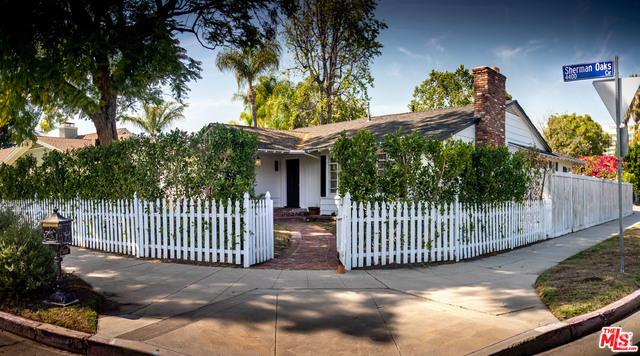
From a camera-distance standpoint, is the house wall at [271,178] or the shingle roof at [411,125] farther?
the house wall at [271,178]

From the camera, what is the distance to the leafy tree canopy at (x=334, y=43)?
2808cm

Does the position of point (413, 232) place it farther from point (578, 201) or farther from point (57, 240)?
point (578, 201)

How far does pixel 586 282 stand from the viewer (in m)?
6.43

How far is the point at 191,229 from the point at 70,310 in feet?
10.1

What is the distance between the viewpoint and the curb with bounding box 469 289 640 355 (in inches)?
160

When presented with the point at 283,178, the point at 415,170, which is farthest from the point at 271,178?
the point at 415,170

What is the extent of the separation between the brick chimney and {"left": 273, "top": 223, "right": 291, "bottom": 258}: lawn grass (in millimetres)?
8193

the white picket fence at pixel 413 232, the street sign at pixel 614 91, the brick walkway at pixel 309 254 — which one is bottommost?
the brick walkway at pixel 309 254

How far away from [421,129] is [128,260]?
37.0ft

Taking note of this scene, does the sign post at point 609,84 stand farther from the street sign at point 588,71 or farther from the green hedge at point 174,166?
the green hedge at point 174,166

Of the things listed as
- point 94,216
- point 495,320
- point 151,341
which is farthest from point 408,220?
point 94,216

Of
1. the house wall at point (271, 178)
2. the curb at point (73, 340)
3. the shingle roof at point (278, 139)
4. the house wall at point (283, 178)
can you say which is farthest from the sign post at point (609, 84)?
the house wall at point (271, 178)

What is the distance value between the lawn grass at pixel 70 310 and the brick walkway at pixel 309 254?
9.73 ft

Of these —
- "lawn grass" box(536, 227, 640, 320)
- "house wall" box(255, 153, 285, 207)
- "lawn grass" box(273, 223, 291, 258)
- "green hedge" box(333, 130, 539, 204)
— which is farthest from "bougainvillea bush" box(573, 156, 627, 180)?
"lawn grass" box(273, 223, 291, 258)
